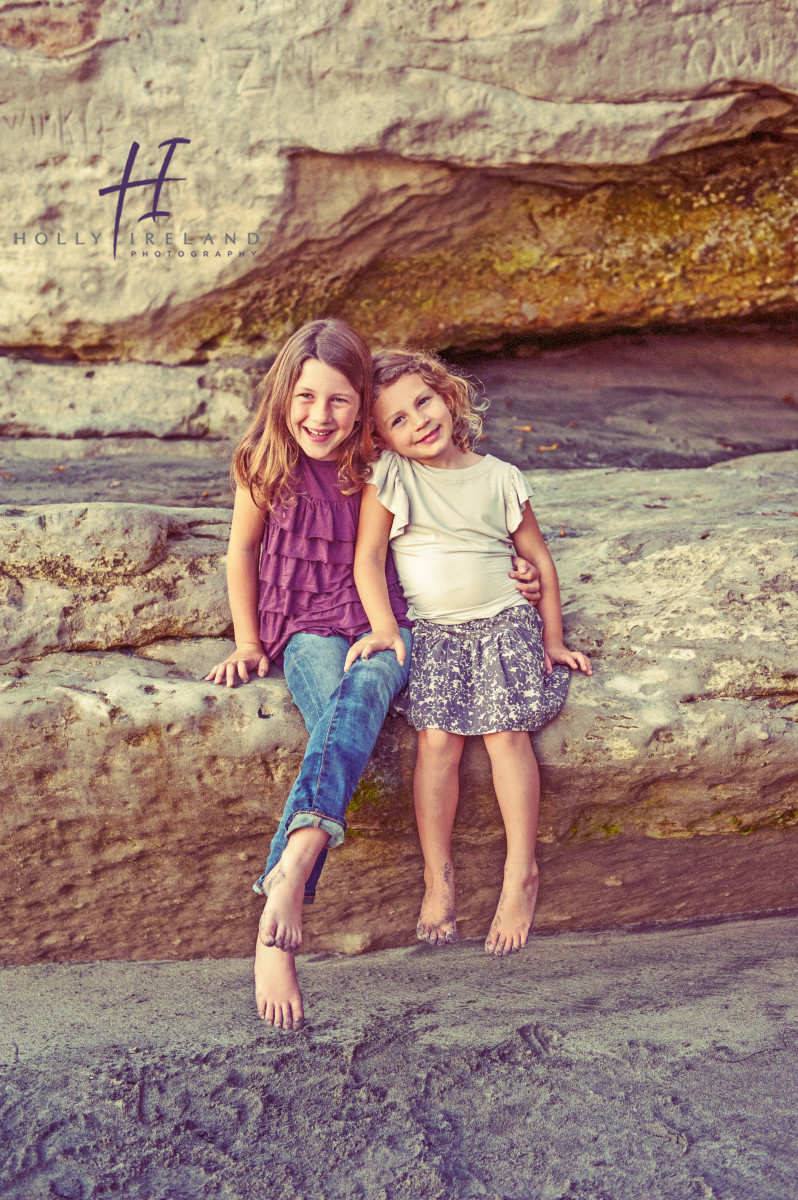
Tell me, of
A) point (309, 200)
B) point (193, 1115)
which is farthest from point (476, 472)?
point (309, 200)

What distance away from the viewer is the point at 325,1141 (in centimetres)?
186

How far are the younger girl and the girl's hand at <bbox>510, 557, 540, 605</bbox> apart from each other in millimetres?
19

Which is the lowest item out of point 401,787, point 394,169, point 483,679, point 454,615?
point 401,787

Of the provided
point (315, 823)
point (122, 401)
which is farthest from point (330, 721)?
point (122, 401)

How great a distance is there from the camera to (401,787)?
234cm

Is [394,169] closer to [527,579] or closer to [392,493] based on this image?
[392,493]

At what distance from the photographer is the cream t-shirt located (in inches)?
98.9

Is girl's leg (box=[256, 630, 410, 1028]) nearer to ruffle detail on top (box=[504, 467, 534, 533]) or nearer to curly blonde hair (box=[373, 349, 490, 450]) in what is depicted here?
ruffle detail on top (box=[504, 467, 534, 533])

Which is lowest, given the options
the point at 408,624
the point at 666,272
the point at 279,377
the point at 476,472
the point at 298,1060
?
the point at 298,1060

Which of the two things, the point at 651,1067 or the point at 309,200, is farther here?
the point at 309,200

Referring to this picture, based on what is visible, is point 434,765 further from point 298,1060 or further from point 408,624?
point 298,1060

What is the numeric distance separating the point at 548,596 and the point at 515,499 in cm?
27

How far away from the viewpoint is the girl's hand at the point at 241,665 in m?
2.38

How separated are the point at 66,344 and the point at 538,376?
2.46 metres
